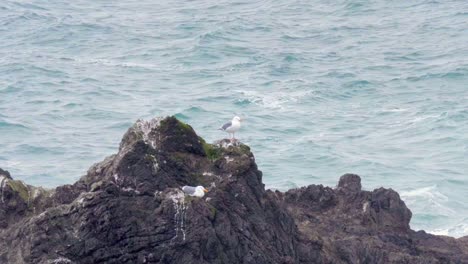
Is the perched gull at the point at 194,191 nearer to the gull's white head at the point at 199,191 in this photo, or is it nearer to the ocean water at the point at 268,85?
the gull's white head at the point at 199,191

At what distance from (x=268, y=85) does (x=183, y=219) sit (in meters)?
37.5

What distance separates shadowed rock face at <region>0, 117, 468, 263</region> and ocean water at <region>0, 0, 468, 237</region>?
12.5 meters

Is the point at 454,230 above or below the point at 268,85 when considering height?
below

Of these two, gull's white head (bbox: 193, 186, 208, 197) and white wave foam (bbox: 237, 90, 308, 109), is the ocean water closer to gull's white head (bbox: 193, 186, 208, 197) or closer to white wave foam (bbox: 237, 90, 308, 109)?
white wave foam (bbox: 237, 90, 308, 109)

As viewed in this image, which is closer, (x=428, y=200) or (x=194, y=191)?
(x=194, y=191)

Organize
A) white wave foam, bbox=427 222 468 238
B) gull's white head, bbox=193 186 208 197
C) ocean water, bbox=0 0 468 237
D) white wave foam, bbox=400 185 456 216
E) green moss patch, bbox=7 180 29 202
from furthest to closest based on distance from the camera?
ocean water, bbox=0 0 468 237 → white wave foam, bbox=400 185 456 216 → white wave foam, bbox=427 222 468 238 → green moss patch, bbox=7 180 29 202 → gull's white head, bbox=193 186 208 197

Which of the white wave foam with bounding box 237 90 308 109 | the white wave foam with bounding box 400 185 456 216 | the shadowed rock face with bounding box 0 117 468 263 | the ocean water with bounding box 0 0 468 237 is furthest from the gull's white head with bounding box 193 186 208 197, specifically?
the white wave foam with bounding box 237 90 308 109

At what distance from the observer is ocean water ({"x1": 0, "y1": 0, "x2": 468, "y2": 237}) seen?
140 feet

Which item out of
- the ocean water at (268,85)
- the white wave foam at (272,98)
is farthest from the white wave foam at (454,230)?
the white wave foam at (272,98)

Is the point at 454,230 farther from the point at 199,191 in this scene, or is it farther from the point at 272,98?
the point at 272,98

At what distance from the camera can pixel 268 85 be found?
55.4 m

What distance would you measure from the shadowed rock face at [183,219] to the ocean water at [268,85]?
12.5 meters

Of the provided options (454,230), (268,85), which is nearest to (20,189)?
(454,230)

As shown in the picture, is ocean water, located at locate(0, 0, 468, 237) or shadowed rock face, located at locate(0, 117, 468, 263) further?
ocean water, located at locate(0, 0, 468, 237)
